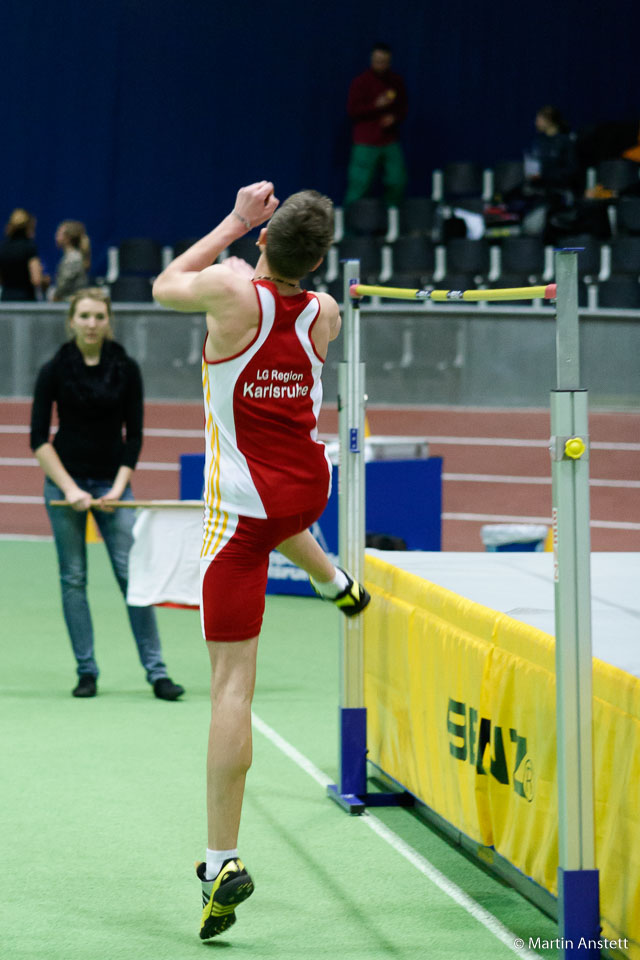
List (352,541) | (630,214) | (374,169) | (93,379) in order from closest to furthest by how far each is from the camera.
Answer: (352,541)
(93,379)
(630,214)
(374,169)

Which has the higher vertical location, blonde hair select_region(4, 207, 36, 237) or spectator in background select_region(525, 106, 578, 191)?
spectator in background select_region(525, 106, 578, 191)

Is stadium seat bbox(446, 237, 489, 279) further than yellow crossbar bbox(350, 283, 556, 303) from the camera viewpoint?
Yes

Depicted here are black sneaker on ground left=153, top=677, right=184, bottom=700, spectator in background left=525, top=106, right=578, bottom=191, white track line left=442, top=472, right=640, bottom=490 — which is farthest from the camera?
spectator in background left=525, top=106, right=578, bottom=191

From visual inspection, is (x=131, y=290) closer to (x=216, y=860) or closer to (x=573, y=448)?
(x=216, y=860)

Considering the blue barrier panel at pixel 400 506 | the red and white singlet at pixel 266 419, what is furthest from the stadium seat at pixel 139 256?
the red and white singlet at pixel 266 419

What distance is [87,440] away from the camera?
6.09m

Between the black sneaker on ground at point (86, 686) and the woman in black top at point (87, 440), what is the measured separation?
0.68ft

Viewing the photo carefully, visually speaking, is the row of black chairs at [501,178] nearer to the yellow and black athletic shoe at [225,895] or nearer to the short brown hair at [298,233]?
the short brown hair at [298,233]

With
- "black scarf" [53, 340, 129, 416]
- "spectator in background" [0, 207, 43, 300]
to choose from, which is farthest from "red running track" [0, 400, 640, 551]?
"black scarf" [53, 340, 129, 416]

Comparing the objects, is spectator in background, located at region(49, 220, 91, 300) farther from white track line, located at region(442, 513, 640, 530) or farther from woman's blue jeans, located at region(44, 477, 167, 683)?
woman's blue jeans, located at region(44, 477, 167, 683)

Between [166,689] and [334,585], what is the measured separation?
234 centimetres

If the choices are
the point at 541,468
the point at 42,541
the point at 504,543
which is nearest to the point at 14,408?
the point at 42,541

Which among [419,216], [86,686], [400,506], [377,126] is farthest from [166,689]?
[377,126]

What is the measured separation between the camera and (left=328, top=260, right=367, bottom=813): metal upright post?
467 cm
